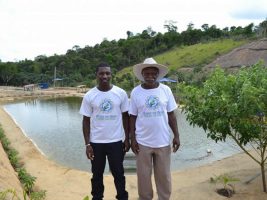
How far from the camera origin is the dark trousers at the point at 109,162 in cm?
459

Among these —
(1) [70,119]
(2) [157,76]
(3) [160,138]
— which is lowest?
(1) [70,119]

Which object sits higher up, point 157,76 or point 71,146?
point 157,76

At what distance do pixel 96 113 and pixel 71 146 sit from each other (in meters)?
8.74

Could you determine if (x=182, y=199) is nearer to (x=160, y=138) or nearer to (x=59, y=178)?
(x=160, y=138)

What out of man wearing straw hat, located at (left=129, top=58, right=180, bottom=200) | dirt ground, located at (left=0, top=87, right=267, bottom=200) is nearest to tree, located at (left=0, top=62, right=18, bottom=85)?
dirt ground, located at (left=0, top=87, right=267, bottom=200)

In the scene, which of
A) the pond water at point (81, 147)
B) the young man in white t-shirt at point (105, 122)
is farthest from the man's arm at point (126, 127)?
the pond water at point (81, 147)

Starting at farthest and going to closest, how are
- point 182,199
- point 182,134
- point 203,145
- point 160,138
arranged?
point 182,134
point 203,145
point 182,199
point 160,138

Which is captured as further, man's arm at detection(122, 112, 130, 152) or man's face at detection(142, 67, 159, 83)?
man's arm at detection(122, 112, 130, 152)

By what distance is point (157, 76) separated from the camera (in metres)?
4.59

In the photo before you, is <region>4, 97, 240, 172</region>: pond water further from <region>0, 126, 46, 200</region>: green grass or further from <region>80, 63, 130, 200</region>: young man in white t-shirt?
<region>80, 63, 130, 200</region>: young man in white t-shirt

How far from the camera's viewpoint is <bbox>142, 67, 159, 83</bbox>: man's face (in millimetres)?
4461

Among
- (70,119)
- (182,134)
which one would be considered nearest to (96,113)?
(182,134)

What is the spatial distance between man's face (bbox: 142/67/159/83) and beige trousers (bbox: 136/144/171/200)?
31.4 inches

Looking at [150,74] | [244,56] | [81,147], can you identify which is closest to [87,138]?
[150,74]
